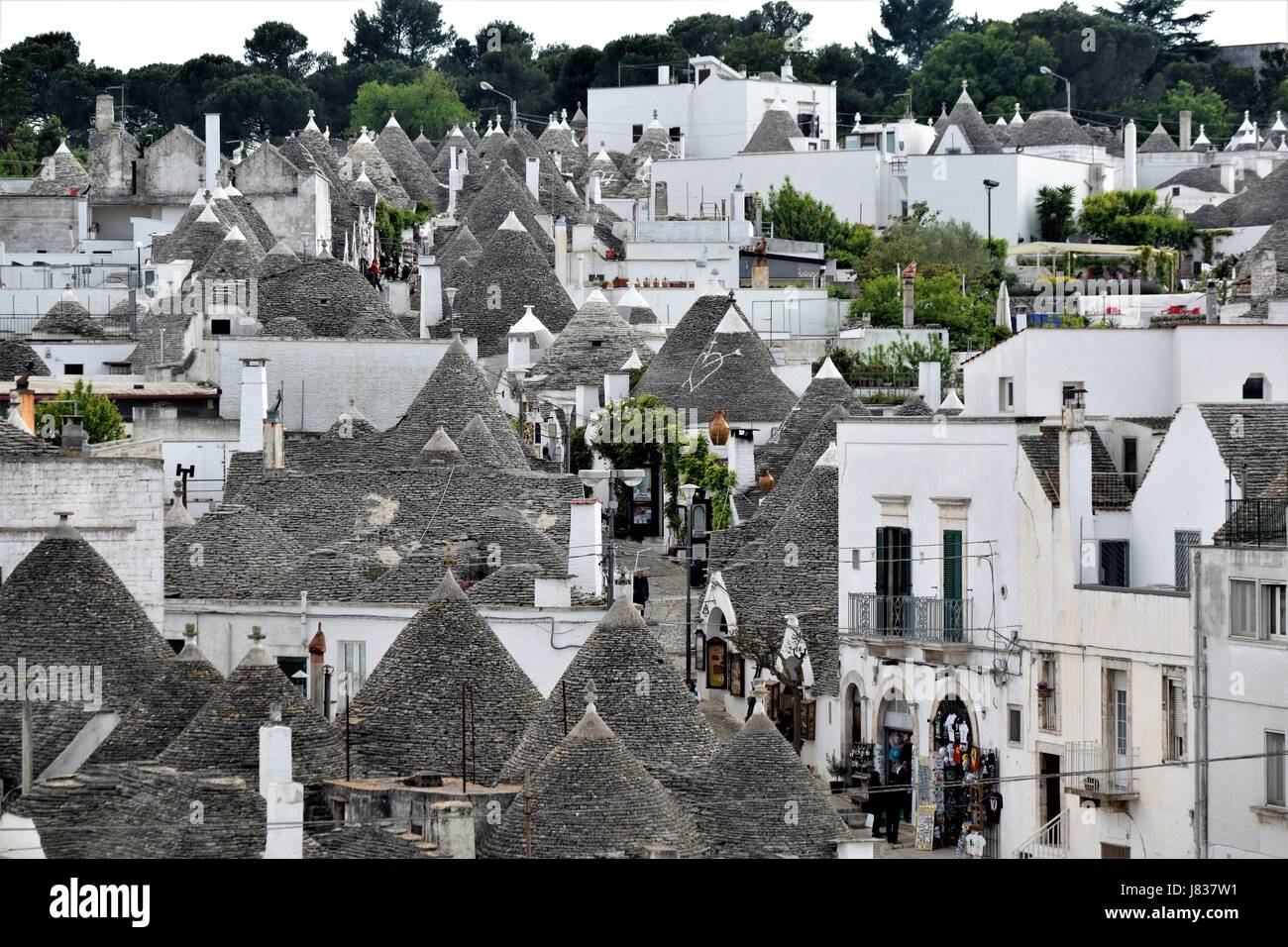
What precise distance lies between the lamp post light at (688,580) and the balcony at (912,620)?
287 cm

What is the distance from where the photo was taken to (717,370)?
73.6m

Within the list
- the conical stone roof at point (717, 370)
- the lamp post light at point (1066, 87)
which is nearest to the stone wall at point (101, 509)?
the conical stone roof at point (717, 370)

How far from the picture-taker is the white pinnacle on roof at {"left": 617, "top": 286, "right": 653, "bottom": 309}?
290 feet

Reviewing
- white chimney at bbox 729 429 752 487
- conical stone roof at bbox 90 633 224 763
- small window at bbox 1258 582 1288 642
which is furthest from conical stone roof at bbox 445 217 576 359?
small window at bbox 1258 582 1288 642

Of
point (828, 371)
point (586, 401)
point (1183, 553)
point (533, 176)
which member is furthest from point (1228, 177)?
point (1183, 553)

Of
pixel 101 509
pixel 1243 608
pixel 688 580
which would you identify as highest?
pixel 101 509

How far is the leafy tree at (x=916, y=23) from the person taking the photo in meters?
113

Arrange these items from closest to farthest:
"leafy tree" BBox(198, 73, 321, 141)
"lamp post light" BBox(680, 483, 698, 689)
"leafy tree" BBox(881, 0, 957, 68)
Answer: "lamp post light" BBox(680, 483, 698, 689)
"leafy tree" BBox(881, 0, 957, 68)
"leafy tree" BBox(198, 73, 321, 141)

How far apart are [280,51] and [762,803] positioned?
10066cm

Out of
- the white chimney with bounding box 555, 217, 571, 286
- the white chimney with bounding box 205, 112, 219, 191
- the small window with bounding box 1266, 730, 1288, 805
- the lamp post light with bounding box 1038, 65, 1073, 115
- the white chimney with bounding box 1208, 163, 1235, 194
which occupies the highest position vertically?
the lamp post light with bounding box 1038, 65, 1073, 115

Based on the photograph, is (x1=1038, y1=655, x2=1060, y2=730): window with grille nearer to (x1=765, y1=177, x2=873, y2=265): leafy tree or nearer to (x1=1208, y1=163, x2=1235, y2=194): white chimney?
(x1=765, y1=177, x2=873, y2=265): leafy tree

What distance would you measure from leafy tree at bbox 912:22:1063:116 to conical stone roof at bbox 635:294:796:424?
199ft

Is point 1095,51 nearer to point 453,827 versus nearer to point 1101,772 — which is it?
point 1101,772
